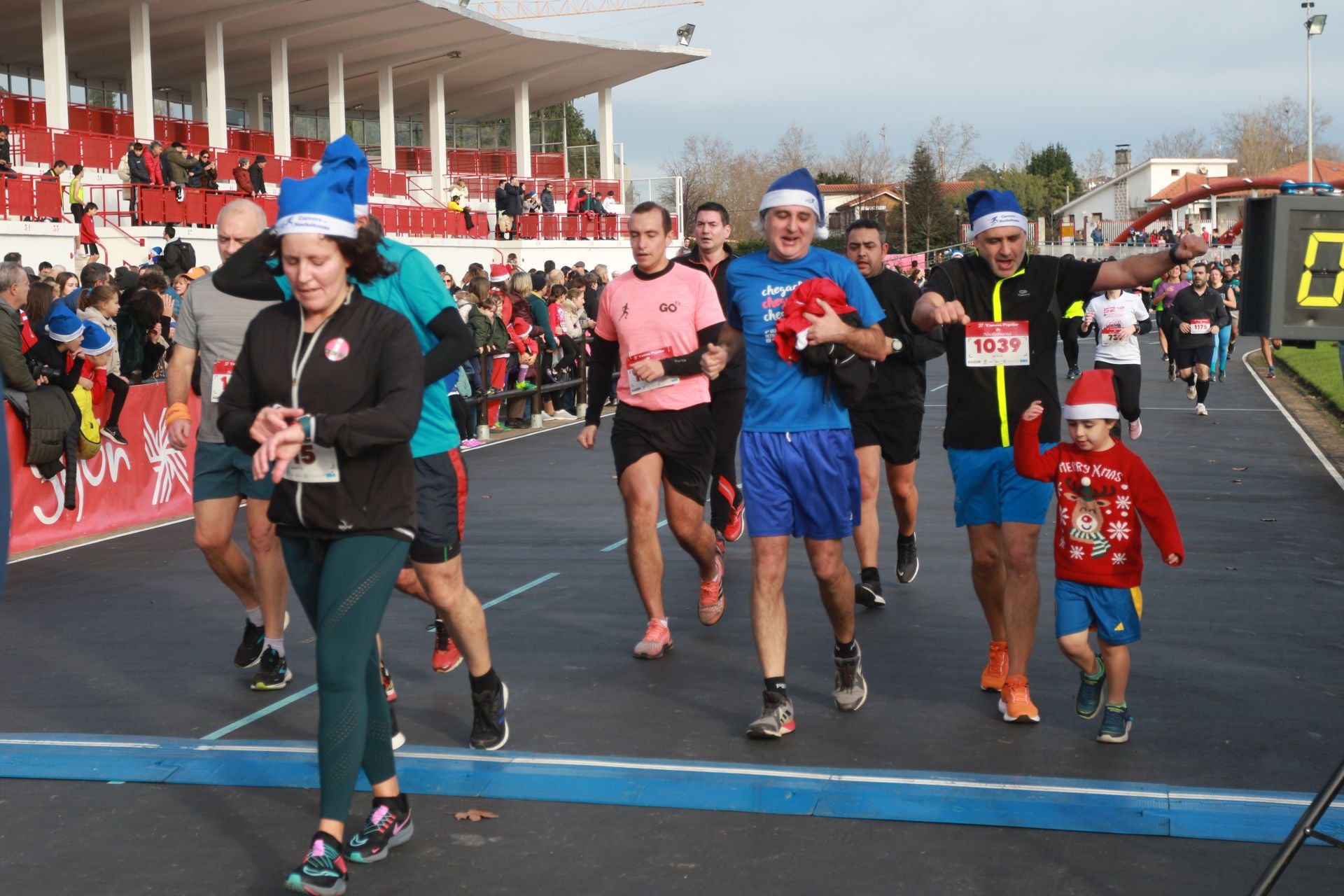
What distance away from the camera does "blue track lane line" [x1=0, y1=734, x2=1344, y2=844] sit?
475 cm

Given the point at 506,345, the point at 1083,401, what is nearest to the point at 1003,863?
the point at 1083,401

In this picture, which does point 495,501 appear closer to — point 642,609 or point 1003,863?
point 642,609

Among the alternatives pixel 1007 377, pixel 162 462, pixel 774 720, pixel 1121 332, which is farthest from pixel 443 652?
pixel 1121 332

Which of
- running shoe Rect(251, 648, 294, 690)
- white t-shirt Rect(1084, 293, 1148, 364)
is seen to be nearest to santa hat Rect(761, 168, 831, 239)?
running shoe Rect(251, 648, 294, 690)

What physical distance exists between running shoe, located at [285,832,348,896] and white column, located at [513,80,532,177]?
52.6 metres

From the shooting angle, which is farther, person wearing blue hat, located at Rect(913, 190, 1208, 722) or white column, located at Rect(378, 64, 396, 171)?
white column, located at Rect(378, 64, 396, 171)

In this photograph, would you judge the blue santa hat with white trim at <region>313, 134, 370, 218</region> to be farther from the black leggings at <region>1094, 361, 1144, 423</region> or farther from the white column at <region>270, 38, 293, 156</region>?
the white column at <region>270, 38, 293, 156</region>

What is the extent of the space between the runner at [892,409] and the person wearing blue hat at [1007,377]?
6.71ft

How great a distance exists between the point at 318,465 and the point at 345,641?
50 cm

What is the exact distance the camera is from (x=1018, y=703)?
579cm

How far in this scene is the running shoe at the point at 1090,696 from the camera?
5645 mm

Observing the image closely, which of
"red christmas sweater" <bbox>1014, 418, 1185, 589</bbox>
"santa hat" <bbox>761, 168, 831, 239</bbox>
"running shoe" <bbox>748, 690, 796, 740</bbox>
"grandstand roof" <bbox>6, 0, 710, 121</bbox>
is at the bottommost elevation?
"running shoe" <bbox>748, 690, 796, 740</bbox>

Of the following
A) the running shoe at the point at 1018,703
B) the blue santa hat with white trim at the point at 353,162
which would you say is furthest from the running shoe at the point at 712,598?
the blue santa hat with white trim at the point at 353,162

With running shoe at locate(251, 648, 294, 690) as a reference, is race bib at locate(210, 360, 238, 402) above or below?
above
